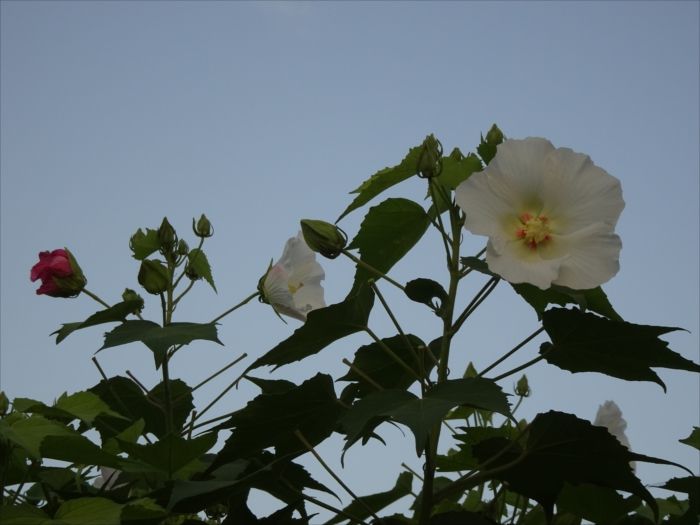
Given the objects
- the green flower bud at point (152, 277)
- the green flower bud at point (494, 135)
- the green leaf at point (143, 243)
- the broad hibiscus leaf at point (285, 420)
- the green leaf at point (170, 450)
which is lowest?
the green leaf at point (170, 450)

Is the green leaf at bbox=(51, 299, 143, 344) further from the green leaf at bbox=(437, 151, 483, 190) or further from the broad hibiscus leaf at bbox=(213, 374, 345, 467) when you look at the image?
the green leaf at bbox=(437, 151, 483, 190)

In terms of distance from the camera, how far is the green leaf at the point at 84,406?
165cm

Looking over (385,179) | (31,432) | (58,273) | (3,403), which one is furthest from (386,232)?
(3,403)

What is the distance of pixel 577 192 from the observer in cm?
151

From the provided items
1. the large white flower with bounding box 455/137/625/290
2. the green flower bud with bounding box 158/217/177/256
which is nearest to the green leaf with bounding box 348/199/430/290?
the large white flower with bounding box 455/137/625/290

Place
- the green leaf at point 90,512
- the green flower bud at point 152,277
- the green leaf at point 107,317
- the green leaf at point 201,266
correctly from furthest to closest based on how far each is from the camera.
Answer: the green leaf at point 201,266 → the green flower bud at point 152,277 → the green leaf at point 107,317 → the green leaf at point 90,512

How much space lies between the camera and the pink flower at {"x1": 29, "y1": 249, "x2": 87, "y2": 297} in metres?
2.08

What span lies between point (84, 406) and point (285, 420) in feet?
1.57

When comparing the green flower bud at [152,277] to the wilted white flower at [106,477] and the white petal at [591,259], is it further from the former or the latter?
the white petal at [591,259]

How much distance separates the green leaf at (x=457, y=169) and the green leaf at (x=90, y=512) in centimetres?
79

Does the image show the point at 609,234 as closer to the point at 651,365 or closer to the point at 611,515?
the point at 651,365

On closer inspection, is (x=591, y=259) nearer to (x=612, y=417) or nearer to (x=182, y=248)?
(x=612, y=417)

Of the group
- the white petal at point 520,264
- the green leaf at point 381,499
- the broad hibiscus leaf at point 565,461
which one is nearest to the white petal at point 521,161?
the white petal at point 520,264

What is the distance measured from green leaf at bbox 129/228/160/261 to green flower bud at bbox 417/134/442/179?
0.86m
